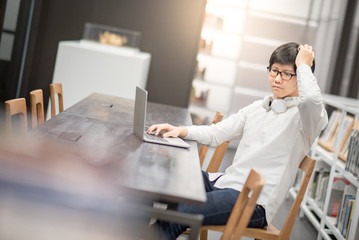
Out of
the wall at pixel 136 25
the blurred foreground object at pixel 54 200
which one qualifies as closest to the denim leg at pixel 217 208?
the blurred foreground object at pixel 54 200

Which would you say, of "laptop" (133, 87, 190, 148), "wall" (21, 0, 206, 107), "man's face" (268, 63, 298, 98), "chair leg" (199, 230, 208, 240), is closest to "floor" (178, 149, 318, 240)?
"chair leg" (199, 230, 208, 240)

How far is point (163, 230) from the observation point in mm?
1991

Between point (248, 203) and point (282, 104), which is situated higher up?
point (282, 104)

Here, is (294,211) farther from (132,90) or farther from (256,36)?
(256,36)

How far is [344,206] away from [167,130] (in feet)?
4.97

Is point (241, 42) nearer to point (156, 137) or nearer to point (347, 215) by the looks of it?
point (347, 215)

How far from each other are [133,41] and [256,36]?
71.3 inches

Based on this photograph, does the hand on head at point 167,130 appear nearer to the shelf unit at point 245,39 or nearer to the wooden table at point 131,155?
the wooden table at point 131,155

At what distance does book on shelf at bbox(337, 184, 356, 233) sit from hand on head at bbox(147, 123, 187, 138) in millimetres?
1411

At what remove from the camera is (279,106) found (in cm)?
242

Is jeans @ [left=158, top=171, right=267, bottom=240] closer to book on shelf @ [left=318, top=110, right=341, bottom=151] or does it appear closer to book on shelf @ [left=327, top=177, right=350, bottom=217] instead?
book on shelf @ [left=327, top=177, right=350, bottom=217]

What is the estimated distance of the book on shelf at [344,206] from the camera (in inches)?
133

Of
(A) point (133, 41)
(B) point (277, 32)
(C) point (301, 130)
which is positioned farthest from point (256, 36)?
(C) point (301, 130)

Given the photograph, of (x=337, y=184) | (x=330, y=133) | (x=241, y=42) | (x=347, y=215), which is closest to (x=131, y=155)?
(x=347, y=215)
